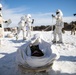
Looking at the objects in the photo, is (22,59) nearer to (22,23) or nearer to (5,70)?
(5,70)

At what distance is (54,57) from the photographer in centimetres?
607

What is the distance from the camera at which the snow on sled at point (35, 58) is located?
605 centimetres

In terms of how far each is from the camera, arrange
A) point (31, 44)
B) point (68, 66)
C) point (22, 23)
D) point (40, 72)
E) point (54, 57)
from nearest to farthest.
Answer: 1. point (54, 57)
2. point (40, 72)
3. point (31, 44)
4. point (68, 66)
5. point (22, 23)

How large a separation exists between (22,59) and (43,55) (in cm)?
75

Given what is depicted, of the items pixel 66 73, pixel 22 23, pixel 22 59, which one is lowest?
pixel 66 73

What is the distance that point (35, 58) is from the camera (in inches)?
239

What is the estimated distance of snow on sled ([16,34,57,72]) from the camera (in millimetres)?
6047

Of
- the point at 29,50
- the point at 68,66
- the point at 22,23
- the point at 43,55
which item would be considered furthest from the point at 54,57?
the point at 22,23

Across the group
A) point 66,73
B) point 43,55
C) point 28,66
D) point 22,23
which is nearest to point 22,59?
point 28,66

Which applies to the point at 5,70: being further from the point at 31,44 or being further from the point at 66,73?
the point at 66,73

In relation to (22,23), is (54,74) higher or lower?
lower

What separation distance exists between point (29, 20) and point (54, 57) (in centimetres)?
1102

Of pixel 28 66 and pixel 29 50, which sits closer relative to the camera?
pixel 28 66

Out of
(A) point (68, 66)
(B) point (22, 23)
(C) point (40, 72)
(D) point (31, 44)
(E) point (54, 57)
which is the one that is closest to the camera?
(E) point (54, 57)
